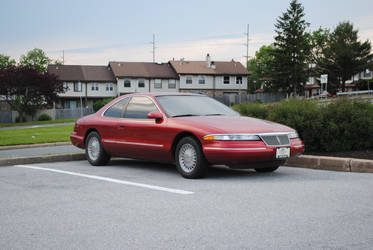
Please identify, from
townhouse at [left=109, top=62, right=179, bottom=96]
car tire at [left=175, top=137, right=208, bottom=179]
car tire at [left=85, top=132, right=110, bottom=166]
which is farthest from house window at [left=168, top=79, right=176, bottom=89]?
car tire at [left=175, top=137, right=208, bottom=179]

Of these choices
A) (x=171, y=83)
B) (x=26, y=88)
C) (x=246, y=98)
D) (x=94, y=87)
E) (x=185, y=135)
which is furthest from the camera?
(x=171, y=83)

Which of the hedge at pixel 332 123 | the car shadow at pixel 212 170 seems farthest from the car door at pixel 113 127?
the hedge at pixel 332 123

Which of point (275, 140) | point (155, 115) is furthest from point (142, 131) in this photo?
point (275, 140)

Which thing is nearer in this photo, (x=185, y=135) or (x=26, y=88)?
(x=185, y=135)

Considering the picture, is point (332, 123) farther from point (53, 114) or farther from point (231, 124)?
point (53, 114)

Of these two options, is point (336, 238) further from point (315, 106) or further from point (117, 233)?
point (315, 106)

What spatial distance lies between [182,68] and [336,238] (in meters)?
69.9

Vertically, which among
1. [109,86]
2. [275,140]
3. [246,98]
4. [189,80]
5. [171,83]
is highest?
[189,80]

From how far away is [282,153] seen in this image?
303 inches

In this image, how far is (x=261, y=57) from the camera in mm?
102500

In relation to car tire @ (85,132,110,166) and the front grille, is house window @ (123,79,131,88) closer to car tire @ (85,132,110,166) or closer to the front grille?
car tire @ (85,132,110,166)

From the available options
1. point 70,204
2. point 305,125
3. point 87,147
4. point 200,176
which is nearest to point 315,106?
point 305,125

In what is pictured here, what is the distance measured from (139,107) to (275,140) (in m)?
2.88

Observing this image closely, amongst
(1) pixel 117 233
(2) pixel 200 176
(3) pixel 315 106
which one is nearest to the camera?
(1) pixel 117 233
